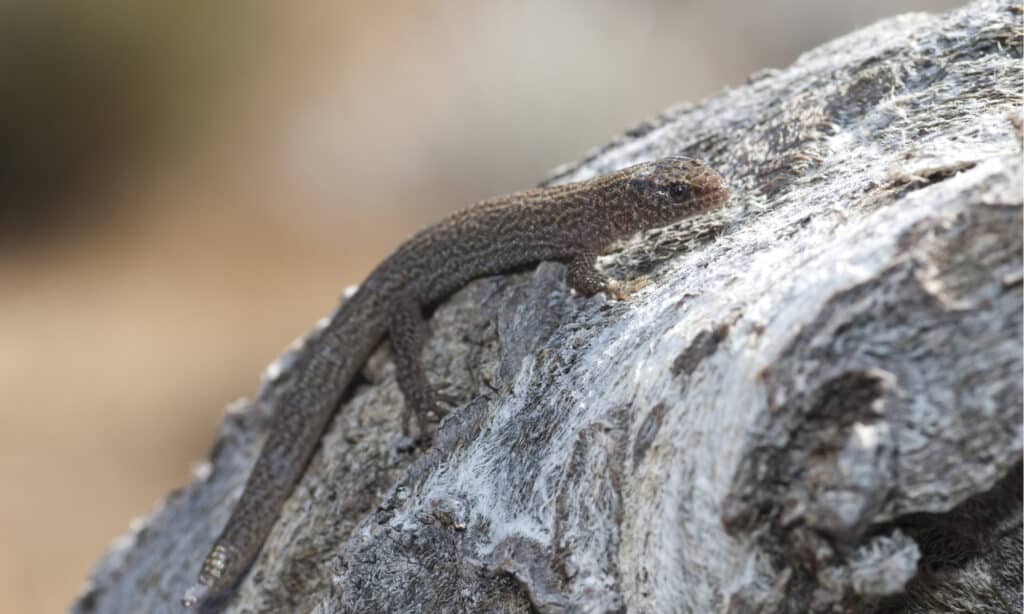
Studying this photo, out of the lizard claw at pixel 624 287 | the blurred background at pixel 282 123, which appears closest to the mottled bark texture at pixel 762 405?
the lizard claw at pixel 624 287

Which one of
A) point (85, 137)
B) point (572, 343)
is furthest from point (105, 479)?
point (572, 343)

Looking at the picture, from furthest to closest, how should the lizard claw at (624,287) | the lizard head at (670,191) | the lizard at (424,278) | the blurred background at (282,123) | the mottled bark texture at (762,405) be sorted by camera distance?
the blurred background at (282,123)
the lizard at (424,278)
the lizard head at (670,191)
the lizard claw at (624,287)
the mottled bark texture at (762,405)

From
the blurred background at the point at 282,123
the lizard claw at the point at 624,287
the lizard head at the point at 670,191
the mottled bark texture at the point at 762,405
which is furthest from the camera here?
the blurred background at the point at 282,123

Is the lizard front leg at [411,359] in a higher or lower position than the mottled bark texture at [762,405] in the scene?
higher

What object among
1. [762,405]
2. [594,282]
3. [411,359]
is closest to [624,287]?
[594,282]

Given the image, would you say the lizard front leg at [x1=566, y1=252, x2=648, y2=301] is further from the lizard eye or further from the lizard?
the lizard eye

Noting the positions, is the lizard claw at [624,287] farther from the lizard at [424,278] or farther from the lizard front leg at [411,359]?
the lizard front leg at [411,359]

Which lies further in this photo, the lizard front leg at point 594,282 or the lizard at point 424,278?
the lizard at point 424,278

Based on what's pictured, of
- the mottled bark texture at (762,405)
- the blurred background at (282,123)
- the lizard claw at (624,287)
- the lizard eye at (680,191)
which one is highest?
the blurred background at (282,123)
